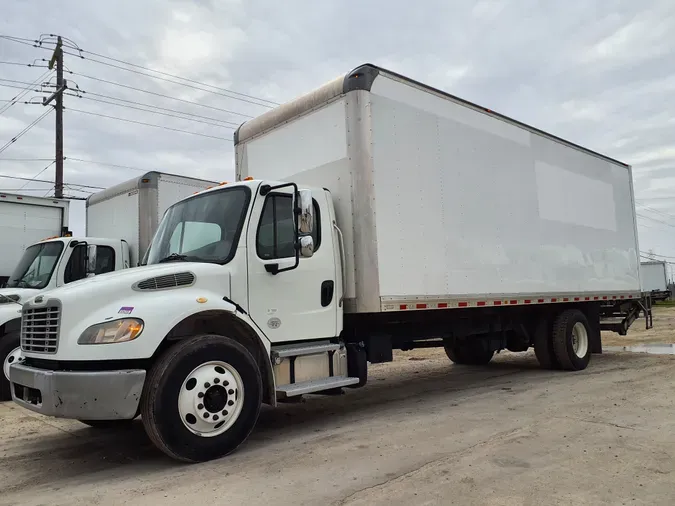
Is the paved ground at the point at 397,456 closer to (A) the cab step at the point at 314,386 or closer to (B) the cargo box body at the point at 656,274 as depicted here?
(A) the cab step at the point at 314,386

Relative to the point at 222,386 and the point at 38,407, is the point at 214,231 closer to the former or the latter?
the point at 222,386

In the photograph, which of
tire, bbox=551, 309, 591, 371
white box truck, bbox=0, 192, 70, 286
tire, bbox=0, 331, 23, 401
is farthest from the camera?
white box truck, bbox=0, 192, 70, 286

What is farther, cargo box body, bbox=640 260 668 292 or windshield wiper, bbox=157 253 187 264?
cargo box body, bbox=640 260 668 292

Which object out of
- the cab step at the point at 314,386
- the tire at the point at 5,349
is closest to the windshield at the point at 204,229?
the cab step at the point at 314,386

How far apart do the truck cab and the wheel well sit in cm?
363

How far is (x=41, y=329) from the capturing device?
4.89 meters

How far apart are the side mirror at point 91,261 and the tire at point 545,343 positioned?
24.7 feet

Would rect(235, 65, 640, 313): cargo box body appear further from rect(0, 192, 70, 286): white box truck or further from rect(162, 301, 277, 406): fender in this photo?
rect(0, 192, 70, 286): white box truck

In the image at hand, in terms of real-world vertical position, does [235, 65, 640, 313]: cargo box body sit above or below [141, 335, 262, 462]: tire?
above

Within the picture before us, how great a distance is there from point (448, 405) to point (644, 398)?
8.16ft

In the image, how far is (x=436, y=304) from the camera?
7.02 m

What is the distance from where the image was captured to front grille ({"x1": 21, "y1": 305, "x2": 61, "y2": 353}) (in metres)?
4.66

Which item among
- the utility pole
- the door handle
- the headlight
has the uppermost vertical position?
the utility pole

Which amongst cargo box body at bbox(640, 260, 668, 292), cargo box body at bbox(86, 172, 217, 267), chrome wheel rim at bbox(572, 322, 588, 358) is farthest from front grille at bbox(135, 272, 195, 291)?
cargo box body at bbox(640, 260, 668, 292)
